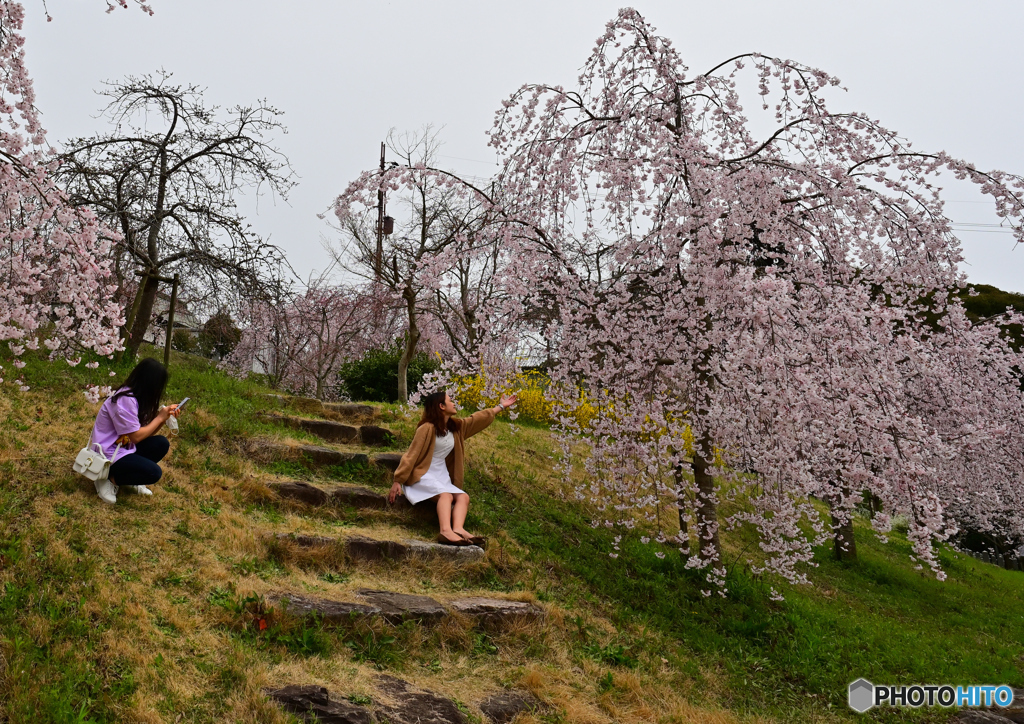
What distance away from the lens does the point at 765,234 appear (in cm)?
512

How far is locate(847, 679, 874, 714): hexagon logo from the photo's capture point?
192 inches

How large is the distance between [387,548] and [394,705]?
1.72 metres

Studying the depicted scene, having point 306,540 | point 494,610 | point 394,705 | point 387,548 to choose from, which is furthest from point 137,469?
point 494,610

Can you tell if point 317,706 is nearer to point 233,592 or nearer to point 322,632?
point 322,632

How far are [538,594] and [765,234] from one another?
3368mm

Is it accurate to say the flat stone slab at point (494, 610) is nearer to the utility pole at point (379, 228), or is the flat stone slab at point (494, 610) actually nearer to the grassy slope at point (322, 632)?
the grassy slope at point (322, 632)

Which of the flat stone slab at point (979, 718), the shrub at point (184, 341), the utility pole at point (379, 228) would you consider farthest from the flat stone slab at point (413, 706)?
the shrub at point (184, 341)

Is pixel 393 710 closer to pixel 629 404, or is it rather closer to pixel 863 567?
pixel 629 404

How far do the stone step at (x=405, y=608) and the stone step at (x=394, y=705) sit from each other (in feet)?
1.64

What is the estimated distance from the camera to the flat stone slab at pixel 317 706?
10.4ft

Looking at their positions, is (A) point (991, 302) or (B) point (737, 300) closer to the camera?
(B) point (737, 300)

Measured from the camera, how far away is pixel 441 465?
242 inches

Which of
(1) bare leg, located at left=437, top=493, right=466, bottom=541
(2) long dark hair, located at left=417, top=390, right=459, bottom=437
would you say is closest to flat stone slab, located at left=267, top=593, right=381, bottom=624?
(1) bare leg, located at left=437, top=493, right=466, bottom=541

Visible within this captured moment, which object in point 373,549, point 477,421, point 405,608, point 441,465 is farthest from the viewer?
point 477,421
